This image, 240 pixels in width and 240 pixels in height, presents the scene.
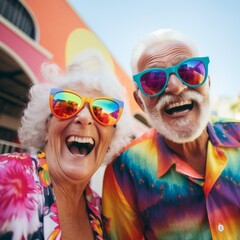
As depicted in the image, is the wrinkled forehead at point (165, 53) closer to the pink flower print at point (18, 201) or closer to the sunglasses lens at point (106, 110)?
the sunglasses lens at point (106, 110)

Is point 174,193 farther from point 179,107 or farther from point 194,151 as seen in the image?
point 179,107

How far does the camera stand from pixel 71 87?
193cm

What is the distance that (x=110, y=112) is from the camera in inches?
73.5

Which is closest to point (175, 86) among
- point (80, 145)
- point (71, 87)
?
point (71, 87)

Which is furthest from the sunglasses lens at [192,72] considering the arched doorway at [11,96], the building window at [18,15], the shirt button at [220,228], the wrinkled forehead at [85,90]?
the building window at [18,15]

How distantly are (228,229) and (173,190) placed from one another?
43cm

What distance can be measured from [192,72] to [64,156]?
122 cm

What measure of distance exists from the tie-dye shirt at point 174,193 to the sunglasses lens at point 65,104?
628mm

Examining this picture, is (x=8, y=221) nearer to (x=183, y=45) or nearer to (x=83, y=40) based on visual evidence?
(x=183, y=45)

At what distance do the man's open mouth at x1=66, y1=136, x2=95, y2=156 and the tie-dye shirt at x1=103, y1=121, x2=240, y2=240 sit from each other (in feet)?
0.87

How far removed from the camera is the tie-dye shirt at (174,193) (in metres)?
1.58

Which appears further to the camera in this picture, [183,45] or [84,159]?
[183,45]

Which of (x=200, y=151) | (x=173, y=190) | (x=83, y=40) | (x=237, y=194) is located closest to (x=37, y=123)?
(x=173, y=190)

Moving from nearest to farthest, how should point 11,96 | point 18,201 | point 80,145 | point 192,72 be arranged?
1. point 18,201
2. point 192,72
3. point 80,145
4. point 11,96
